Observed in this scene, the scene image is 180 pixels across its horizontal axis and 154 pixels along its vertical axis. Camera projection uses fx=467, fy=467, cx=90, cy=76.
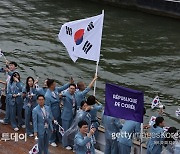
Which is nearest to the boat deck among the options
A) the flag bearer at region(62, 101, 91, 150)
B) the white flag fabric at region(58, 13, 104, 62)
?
the flag bearer at region(62, 101, 91, 150)

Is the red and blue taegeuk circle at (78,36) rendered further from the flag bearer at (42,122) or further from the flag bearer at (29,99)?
the flag bearer at (42,122)

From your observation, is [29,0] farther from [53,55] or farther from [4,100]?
[4,100]

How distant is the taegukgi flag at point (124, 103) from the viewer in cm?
847

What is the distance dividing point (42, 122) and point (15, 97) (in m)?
1.89

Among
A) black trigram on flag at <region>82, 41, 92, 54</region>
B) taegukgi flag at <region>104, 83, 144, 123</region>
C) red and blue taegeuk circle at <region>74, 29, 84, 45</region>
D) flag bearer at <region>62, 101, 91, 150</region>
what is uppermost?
red and blue taegeuk circle at <region>74, 29, 84, 45</region>

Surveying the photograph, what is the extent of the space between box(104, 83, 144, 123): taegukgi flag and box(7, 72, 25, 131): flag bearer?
283 centimetres

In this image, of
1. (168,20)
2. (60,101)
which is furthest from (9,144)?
(168,20)

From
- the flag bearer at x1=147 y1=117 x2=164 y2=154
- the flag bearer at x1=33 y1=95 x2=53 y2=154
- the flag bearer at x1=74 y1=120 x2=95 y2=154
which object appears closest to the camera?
the flag bearer at x1=74 y1=120 x2=95 y2=154

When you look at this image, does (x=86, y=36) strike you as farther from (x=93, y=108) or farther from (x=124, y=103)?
(x=124, y=103)

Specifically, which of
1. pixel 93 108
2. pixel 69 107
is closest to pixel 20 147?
pixel 69 107

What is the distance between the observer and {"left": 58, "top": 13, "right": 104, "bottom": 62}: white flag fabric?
10.3 m

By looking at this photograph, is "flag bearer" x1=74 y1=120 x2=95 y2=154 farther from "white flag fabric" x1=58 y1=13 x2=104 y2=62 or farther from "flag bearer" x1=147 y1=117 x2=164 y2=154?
"white flag fabric" x1=58 y1=13 x2=104 y2=62

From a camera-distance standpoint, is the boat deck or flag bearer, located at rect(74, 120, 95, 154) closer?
flag bearer, located at rect(74, 120, 95, 154)

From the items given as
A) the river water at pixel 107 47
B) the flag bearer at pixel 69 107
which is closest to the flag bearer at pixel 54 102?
the flag bearer at pixel 69 107
